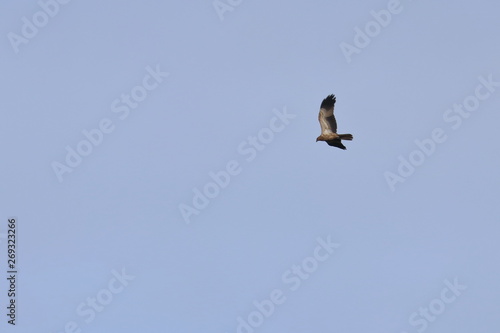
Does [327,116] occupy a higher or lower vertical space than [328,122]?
higher

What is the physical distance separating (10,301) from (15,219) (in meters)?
4.54

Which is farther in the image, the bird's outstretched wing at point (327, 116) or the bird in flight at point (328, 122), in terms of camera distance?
the bird's outstretched wing at point (327, 116)

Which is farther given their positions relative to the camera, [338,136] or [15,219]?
[15,219]

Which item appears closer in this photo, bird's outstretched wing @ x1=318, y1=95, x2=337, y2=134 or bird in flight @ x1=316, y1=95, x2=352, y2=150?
bird in flight @ x1=316, y1=95, x2=352, y2=150

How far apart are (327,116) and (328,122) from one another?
0.30m

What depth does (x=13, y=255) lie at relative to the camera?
87688mm

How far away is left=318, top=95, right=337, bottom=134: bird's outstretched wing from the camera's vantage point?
274 feet

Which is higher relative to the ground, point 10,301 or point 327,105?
point 327,105

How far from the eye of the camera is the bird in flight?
8338 cm

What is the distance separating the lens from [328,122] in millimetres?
83750

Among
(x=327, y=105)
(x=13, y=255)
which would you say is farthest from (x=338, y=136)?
(x=13, y=255)

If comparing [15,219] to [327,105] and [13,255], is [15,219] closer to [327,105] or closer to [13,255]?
[13,255]

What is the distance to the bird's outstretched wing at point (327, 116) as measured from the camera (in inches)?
3293

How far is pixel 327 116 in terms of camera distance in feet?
275
